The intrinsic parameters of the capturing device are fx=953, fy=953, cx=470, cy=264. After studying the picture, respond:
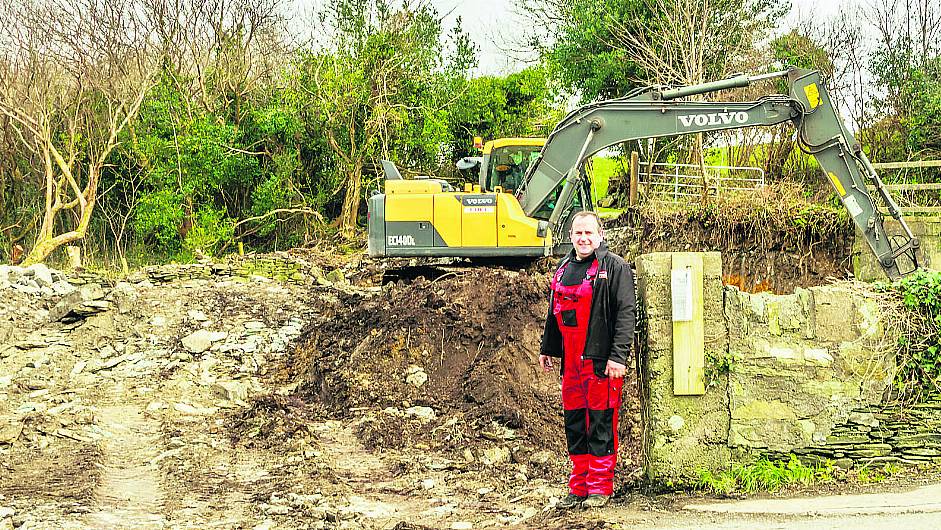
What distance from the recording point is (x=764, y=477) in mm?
6402

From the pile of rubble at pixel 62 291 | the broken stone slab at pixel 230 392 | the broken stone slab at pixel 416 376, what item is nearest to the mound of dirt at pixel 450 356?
the broken stone slab at pixel 416 376

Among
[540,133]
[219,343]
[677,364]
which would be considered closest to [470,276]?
[219,343]

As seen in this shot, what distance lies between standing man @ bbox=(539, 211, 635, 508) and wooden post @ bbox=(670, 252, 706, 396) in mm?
415

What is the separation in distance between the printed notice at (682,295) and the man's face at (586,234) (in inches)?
24.1

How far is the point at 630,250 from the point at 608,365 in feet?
44.4

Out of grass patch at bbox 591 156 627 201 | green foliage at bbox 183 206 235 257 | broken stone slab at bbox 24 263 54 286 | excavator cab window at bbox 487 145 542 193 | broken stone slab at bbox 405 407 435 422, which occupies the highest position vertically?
grass patch at bbox 591 156 627 201

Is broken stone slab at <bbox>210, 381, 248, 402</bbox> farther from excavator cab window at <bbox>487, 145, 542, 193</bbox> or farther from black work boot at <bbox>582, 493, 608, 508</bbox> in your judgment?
black work boot at <bbox>582, 493, 608, 508</bbox>

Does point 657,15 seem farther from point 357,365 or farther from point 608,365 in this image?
point 608,365

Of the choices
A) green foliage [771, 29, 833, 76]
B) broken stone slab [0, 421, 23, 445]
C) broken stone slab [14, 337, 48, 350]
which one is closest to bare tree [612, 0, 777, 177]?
green foliage [771, 29, 833, 76]

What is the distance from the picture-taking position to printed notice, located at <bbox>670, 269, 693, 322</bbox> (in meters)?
6.26

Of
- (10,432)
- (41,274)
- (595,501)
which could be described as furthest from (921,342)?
(41,274)

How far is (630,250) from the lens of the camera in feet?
63.0

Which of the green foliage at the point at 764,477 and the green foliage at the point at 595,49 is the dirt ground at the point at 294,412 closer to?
the green foliage at the point at 764,477

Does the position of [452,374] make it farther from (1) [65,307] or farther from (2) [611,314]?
(1) [65,307]
